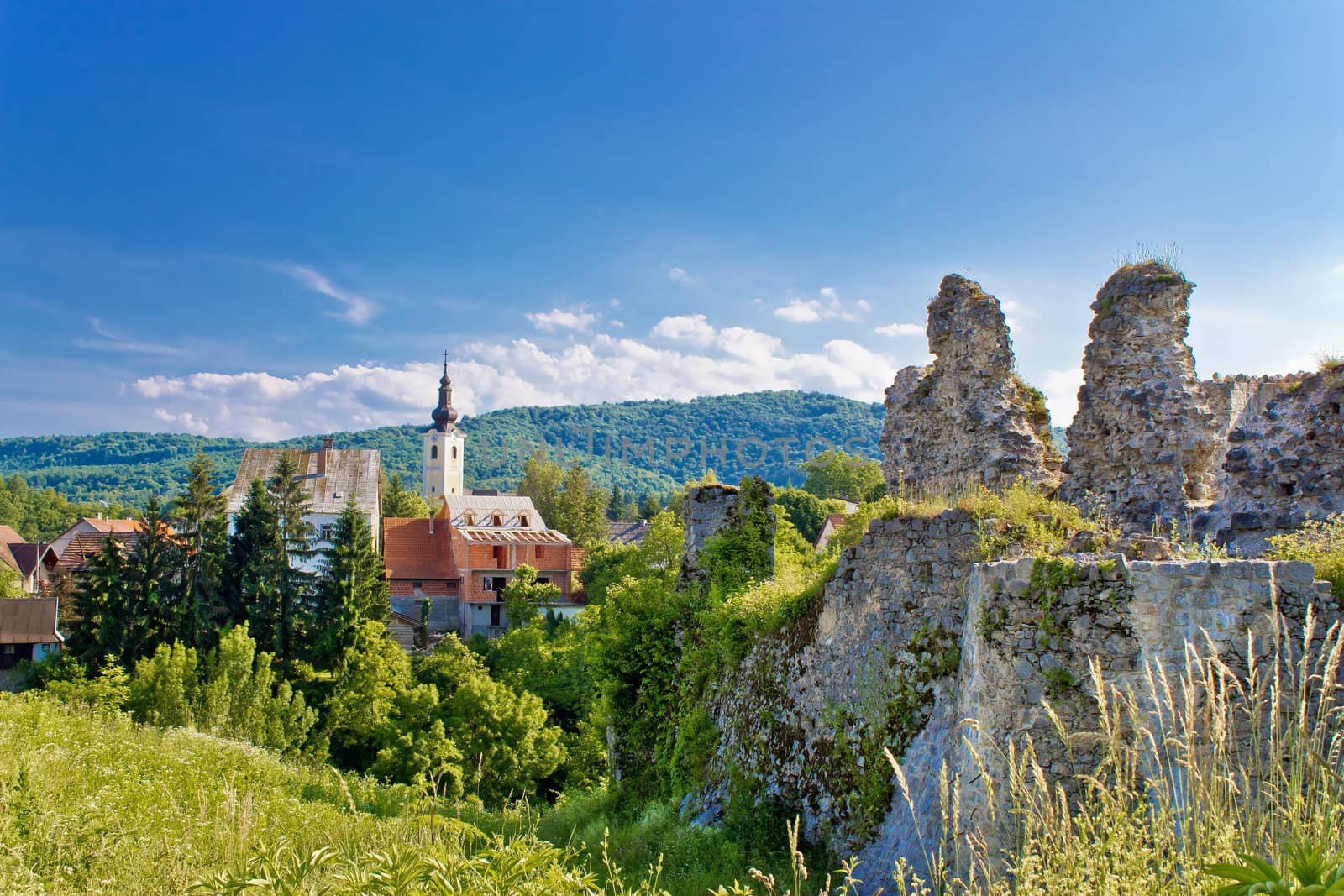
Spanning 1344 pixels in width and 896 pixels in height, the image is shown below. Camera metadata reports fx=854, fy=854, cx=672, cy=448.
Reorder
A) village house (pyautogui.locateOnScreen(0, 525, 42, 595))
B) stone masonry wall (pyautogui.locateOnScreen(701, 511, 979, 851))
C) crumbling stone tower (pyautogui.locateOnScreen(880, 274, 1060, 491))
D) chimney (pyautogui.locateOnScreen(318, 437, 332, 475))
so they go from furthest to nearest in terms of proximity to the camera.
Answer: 1. village house (pyautogui.locateOnScreen(0, 525, 42, 595))
2. chimney (pyautogui.locateOnScreen(318, 437, 332, 475))
3. crumbling stone tower (pyautogui.locateOnScreen(880, 274, 1060, 491))
4. stone masonry wall (pyautogui.locateOnScreen(701, 511, 979, 851))

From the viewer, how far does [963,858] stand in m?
5.09

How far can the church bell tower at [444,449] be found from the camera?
103 m

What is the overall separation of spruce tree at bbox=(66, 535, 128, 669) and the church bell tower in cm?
6932

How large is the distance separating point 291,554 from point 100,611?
7.47 m

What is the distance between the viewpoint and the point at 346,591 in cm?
3531

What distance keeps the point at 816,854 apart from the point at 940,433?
824 centimetres

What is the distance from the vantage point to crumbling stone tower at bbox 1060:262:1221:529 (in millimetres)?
10023

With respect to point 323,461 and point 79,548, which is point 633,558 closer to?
point 323,461

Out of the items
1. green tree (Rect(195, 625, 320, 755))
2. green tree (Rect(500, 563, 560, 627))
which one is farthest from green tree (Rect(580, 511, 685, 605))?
green tree (Rect(195, 625, 320, 755))

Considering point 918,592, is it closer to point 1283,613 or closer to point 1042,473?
point 1283,613

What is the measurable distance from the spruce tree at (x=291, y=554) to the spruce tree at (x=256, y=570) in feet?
0.83

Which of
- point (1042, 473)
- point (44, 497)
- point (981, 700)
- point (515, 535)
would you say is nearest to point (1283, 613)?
point (981, 700)

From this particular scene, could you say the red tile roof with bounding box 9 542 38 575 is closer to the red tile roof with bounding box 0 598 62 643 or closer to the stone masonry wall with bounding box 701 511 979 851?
the red tile roof with bounding box 0 598 62 643

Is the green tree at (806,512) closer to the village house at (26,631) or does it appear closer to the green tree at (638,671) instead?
the village house at (26,631)
